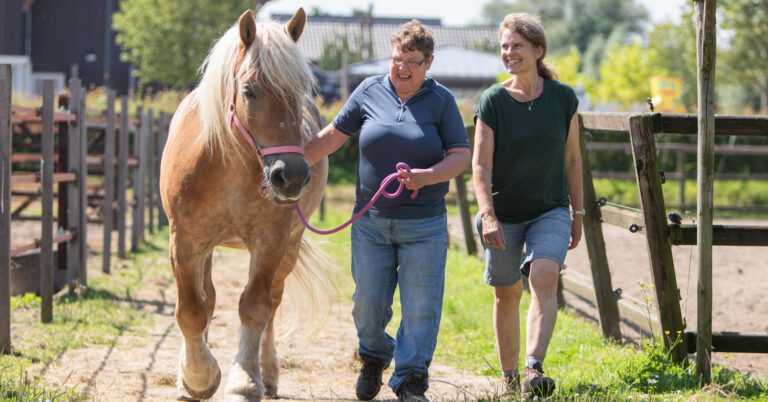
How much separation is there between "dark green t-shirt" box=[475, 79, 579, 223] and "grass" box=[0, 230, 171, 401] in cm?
228

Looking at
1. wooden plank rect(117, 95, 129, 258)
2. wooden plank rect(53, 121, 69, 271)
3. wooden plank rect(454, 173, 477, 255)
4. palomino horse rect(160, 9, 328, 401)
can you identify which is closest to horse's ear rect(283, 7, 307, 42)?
palomino horse rect(160, 9, 328, 401)

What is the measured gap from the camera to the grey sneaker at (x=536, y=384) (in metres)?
3.57

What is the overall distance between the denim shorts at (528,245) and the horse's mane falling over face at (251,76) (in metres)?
1.07

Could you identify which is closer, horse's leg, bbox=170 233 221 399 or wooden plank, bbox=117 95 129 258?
horse's leg, bbox=170 233 221 399

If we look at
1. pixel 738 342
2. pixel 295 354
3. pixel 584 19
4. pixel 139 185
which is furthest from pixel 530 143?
pixel 584 19

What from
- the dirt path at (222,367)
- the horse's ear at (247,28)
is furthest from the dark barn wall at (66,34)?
the horse's ear at (247,28)

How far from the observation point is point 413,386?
3770mm

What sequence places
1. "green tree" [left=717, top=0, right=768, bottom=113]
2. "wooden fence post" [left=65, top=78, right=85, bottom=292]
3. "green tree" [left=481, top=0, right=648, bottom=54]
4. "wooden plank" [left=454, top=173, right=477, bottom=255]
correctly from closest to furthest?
"wooden fence post" [left=65, top=78, right=85, bottom=292], "wooden plank" [left=454, top=173, right=477, bottom=255], "green tree" [left=717, top=0, right=768, bottom=113], "green tree" [left=481, top=0, right=648, bottom=54]

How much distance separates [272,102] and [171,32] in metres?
29.1

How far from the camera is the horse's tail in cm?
542

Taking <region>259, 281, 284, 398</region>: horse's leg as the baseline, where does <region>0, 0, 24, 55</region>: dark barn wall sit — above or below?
above

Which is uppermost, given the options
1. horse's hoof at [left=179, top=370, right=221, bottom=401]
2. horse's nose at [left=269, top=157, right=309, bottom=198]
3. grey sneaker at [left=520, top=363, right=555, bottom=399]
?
horse's nose at [left=269, top=157, right=309, bottom=198]

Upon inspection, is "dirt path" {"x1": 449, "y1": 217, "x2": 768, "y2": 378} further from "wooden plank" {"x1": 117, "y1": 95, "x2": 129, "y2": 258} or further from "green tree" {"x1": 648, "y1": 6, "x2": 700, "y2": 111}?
"green tree" {"x1": 648, "y1": 6, "x2": 700, "y2": 111}

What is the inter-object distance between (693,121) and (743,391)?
136 centimetres
